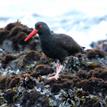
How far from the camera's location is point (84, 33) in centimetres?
3428

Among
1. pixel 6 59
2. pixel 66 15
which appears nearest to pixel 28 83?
pixel 6 59

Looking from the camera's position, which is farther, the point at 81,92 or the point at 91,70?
the point at 91,70

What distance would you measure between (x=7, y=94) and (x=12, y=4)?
3004 centimetres

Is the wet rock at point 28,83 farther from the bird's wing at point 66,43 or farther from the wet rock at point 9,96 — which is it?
the bird's wing at point 66,43

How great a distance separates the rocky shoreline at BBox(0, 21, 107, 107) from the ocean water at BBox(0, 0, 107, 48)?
1288cm

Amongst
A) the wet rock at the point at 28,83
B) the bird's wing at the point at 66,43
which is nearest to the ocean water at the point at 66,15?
the bird's wing at the point at 66,43

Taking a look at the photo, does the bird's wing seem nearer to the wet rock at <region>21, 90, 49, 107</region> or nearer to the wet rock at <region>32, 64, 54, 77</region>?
the wet rock at <region>32, 64, 54, 77</region>

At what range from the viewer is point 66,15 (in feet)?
136

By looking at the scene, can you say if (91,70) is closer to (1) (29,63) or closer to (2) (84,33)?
(1) (29,63)

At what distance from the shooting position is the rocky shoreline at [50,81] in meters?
14.9

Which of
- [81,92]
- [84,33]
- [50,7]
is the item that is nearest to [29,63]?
[81,92]

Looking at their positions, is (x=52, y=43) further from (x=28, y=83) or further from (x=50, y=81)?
(x=28, y=83)

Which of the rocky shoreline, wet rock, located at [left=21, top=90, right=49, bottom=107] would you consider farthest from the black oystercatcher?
wet rock, located at [left=21, top=90, right=49, bottom=107]

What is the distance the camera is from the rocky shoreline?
14.9 metres
